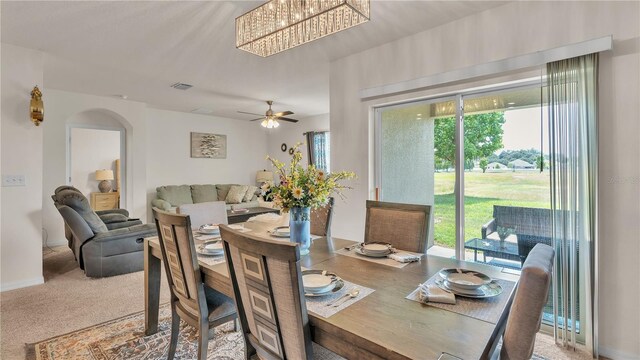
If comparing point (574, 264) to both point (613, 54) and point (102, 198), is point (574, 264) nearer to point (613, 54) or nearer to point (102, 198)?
point (613, 54)

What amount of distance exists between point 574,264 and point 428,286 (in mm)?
1555

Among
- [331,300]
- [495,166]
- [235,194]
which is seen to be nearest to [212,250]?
[331,300]

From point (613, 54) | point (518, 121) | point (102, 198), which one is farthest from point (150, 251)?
point (102, 198)

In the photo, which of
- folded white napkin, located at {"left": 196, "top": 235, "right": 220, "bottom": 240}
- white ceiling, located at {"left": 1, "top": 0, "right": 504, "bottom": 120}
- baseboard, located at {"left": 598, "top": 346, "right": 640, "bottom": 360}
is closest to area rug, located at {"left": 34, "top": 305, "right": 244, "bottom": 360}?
folded white napkin, located at {"left": 196, "top": 235, "right": 220, "bottom": 240}

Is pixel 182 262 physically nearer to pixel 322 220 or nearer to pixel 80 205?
pixel 322 220

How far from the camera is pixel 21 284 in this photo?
3.27 m

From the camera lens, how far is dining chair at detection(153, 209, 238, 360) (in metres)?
1.63

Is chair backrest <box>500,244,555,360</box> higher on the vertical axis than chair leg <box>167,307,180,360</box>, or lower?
higher

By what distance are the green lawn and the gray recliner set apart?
3.52 m

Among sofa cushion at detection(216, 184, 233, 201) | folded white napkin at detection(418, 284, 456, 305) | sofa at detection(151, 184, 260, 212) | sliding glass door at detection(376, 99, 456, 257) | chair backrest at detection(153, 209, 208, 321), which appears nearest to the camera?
folded white napkin at detection(418, 284, 456, 305)

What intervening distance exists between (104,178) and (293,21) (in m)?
6.47

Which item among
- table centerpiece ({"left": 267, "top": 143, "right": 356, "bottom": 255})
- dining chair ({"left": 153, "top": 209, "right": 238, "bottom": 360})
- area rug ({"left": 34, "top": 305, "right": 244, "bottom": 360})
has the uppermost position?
table centerpiece ({"left": 267, "top": 143, "right": 356, "bottom": 255})

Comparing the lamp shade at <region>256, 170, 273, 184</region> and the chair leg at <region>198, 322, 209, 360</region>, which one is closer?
the chair leg at <region>198, 322, 209, 360</region>

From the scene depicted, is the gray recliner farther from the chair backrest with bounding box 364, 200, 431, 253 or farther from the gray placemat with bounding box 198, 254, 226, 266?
the chair backrest with bounding box 364, 200, 431, 253
